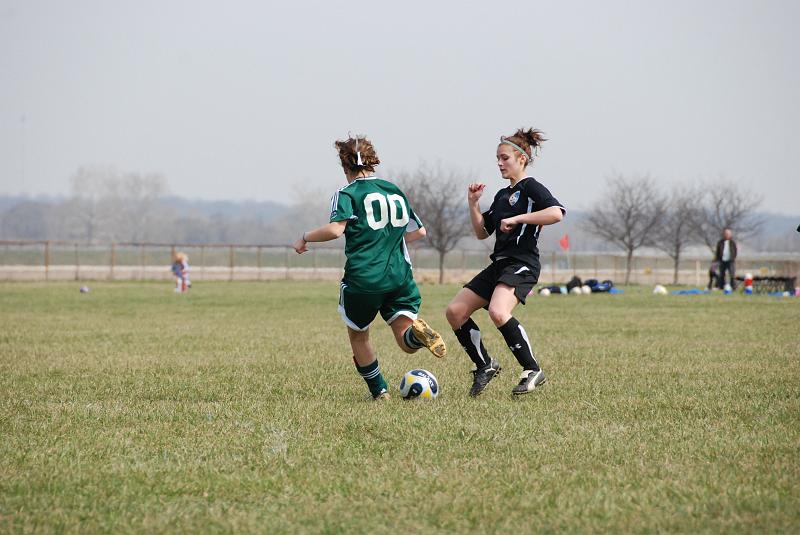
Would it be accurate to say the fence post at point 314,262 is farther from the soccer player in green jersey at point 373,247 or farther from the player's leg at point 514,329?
the soccer player in green jersey at point 373,247

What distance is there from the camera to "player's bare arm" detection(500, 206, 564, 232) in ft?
23.1

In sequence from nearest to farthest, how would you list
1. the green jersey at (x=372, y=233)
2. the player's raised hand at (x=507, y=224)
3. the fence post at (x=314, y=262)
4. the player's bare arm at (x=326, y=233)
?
1. the player's bare arm at (x=326, y=233)
2. the green jersey at (x=372, y=233)
3. the player's raised hand at (x=507, y=224)
4. the fence post at (x=314, y=262)

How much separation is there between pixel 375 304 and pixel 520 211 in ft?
4.53

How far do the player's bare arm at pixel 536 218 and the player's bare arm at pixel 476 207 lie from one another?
285 millimetres

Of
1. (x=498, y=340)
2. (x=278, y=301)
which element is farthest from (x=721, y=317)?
(x=278, y=301)

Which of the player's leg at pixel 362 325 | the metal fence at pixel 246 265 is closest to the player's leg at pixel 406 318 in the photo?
the player's leg at pixel 362 325

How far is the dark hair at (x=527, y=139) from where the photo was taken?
7.40 meters

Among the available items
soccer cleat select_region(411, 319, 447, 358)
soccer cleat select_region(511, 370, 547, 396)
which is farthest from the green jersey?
soccer cleat select_region(511, 370, 547, 396)

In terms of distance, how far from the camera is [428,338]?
22.1 ft

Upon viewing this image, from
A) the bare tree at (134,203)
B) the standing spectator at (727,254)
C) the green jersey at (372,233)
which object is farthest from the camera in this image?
the bare tree at (134,203)

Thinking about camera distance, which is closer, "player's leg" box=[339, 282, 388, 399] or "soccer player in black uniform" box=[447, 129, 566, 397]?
"player's leg" box=[339, 282, 388, 399]

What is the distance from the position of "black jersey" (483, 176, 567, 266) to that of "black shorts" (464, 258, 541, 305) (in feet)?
0.16

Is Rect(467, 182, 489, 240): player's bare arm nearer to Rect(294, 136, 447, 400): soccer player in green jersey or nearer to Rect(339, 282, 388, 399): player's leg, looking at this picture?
Rect(294, 136, 447, 400): soccer player in green jersey

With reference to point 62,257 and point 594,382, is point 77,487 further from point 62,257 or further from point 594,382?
point 62,257
